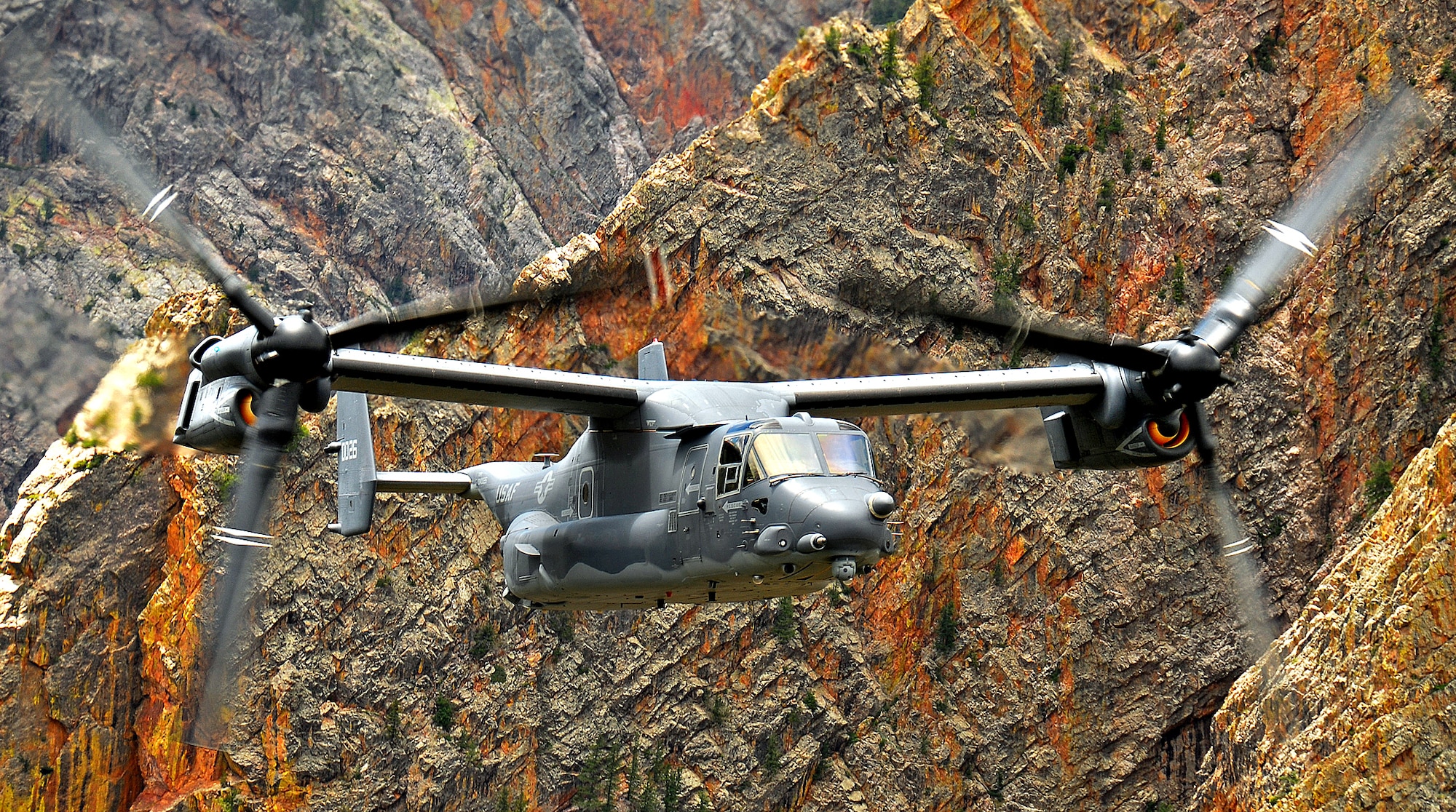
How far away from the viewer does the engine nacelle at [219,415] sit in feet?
70.1

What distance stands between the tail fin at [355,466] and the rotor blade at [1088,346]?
1502 centimetres

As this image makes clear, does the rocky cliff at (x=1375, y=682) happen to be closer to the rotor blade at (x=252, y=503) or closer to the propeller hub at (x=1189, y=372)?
the propeller hub at (x=1189, y=372)

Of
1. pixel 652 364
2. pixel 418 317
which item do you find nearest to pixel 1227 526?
pixel 652 364

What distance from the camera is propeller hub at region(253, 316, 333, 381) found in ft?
69.1

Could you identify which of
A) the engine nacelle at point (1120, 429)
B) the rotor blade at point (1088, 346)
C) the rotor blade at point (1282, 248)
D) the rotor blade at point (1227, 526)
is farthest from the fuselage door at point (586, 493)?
the rotor blade at point (1282, 248)

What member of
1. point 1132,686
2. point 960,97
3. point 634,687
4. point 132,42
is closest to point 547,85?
point 132,42

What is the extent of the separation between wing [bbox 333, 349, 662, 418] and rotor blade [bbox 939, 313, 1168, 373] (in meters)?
5.98

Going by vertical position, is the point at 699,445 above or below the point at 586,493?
below

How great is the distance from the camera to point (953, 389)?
25.7m

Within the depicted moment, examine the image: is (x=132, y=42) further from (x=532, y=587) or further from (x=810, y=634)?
(x=532, y=587)

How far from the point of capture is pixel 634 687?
51906mm

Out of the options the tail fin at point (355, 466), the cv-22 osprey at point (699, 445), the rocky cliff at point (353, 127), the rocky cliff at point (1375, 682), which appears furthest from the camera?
the rocky cliff at point (353, 127)

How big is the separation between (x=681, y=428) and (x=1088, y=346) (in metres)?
7.19

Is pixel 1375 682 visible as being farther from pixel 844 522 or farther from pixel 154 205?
pixel 154 205
